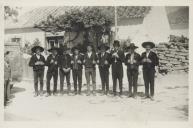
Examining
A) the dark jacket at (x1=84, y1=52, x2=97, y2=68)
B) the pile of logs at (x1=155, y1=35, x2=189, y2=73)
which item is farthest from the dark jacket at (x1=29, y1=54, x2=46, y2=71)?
the pile of logs at (x1=155, y1=35, x2=189, y2=73)

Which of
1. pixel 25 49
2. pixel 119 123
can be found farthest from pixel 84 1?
pixel 119 123

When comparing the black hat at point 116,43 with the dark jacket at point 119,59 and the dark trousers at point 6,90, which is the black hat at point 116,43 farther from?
the dark trousers at point 6,90

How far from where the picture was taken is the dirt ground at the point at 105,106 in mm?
5324

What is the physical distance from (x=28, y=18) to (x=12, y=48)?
13.8 inches

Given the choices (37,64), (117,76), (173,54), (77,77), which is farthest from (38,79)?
(173,54)

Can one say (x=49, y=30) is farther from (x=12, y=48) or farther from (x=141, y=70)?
(x=141, y=70)

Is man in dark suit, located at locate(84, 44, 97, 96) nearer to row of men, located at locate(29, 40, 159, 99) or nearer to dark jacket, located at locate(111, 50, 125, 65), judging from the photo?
row of men, located at locate(29, 40, 159, 99)

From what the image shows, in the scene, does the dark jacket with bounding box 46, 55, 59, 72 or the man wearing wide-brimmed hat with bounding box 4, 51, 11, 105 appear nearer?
the man wearing wide-brimmed hat with bounding box 4, 51, 11, 105

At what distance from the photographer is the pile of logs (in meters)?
5.38

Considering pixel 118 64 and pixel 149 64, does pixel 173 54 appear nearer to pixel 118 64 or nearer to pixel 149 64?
pixel 149 64

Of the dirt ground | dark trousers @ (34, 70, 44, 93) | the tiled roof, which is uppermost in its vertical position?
the tiled roof

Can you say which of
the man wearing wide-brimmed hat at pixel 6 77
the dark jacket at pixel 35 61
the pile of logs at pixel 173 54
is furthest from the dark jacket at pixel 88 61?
the man wearing wide-brimmed hat at pixel 6 77

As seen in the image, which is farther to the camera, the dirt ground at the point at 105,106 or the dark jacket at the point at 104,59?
the dark jacket at the point at 104,59

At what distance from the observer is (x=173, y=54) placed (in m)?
5.41
